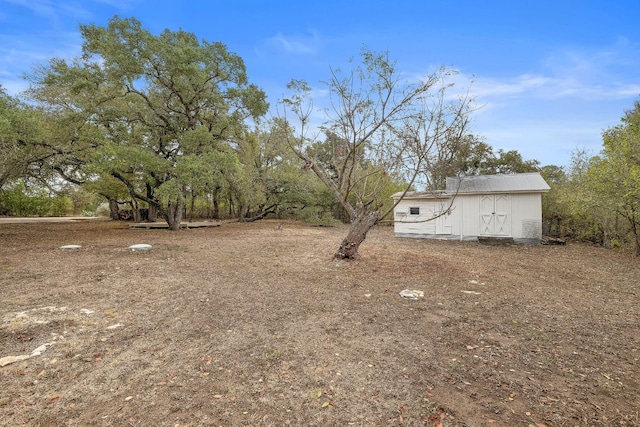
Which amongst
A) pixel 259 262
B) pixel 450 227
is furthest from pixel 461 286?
pixel 450 227

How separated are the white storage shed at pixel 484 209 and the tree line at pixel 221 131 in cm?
121

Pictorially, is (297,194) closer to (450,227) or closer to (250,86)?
(250,86)

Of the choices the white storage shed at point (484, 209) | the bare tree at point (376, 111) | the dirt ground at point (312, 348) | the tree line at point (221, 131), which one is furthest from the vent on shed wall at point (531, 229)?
the bare tree at point (376, 111)

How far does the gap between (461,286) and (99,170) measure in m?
10.7

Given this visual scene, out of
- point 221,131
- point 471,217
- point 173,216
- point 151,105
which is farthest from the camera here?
point 173,216

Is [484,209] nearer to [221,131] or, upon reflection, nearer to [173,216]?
[221,131]

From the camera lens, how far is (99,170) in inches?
373

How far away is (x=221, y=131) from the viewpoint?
12234 mm

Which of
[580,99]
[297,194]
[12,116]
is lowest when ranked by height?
[297,194]

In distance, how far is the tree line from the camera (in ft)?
22.3

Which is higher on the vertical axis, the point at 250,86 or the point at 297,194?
the point at 250,86

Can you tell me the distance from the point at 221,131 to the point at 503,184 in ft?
36.7

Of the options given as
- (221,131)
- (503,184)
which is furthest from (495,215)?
(221,131)

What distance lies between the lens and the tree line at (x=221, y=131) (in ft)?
22.3
